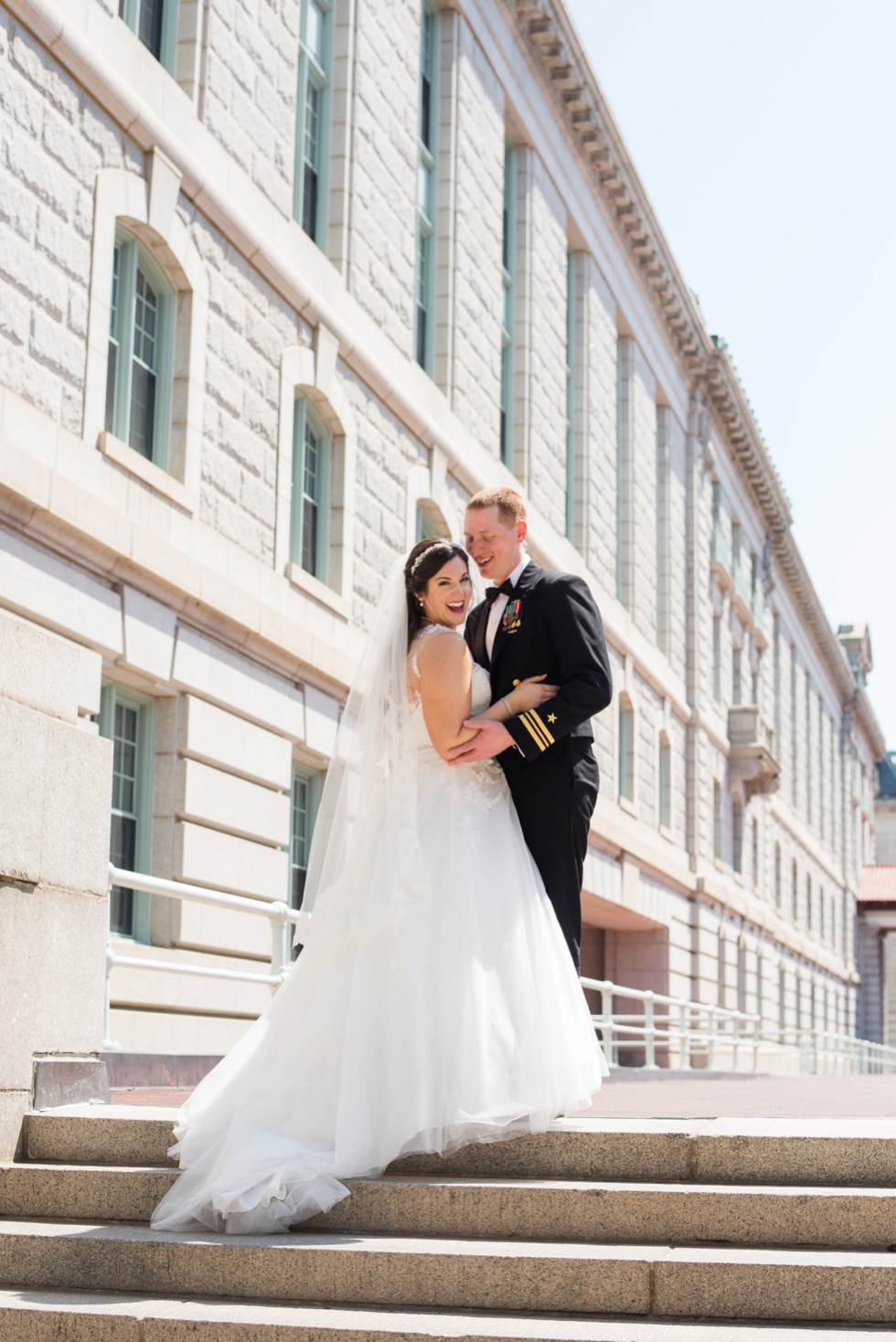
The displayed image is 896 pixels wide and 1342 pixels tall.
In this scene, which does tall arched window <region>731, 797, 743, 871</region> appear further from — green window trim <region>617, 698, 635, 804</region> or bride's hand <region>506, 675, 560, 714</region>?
bride's hand <region>506, 675, 560, 714</region>

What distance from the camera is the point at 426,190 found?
2200 cm

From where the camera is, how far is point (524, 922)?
236 inches

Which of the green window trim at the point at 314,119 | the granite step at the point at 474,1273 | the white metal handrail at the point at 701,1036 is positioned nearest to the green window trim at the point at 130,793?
the white metal handrail at the point at 701,1036

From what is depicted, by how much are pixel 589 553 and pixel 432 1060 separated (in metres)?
23.7

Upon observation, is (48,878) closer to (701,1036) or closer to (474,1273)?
(474,1273)

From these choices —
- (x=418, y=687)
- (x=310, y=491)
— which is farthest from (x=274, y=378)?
(x=418, y=687)

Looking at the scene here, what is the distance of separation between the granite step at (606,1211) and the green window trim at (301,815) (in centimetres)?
1120

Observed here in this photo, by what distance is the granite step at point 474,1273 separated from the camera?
188 inches

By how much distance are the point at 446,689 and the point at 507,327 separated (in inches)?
789

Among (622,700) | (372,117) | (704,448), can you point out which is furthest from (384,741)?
(704,448)

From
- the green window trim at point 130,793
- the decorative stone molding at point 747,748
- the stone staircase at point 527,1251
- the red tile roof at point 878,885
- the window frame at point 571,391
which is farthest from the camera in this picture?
the red tile roof at point 878,885

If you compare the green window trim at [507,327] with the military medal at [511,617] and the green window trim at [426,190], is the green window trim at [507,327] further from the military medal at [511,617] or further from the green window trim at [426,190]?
the military medal at [511,617]

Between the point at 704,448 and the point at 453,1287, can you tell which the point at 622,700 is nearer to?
the point at 704,448

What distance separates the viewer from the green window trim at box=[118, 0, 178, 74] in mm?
14719
